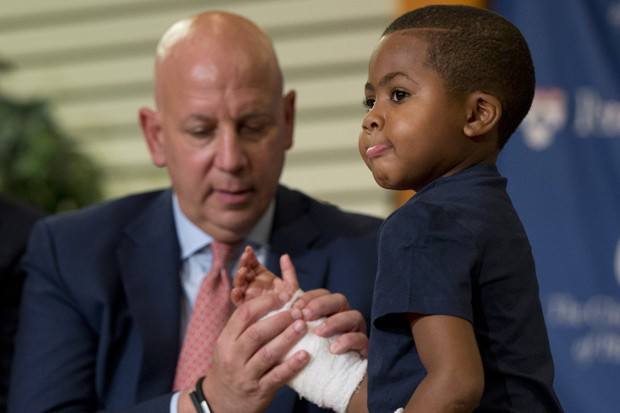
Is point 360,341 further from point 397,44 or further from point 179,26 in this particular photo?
point 179,26

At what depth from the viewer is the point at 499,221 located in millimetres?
1458

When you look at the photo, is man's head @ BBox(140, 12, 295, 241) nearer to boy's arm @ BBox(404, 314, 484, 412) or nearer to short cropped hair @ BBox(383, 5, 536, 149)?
short cropped hair @ BBox(383, 5, 536, 149)

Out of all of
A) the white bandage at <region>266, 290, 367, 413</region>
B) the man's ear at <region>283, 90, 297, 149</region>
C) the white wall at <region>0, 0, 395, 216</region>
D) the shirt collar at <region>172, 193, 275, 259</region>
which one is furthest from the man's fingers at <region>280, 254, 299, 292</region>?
the white wall at <region>0, 0, 395, 216</region>

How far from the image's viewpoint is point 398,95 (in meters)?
1.48

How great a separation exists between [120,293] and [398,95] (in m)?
1.19

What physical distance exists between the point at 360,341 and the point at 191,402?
54 centimetres

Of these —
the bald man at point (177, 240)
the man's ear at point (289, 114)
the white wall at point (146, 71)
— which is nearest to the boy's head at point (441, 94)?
the bald man at point (177, 240)

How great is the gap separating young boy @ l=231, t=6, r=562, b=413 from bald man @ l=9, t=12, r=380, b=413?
0.88 meters

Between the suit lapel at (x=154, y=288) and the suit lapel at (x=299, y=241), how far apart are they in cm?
24

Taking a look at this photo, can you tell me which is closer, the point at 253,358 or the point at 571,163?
the point at 253,358

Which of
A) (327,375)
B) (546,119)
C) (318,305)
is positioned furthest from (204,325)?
(546,119)

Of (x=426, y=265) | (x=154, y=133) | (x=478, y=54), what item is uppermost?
(x=478, y=54)

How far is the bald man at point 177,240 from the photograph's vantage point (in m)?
2.41

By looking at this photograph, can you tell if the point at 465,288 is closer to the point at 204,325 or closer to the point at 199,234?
the point at 204,325
